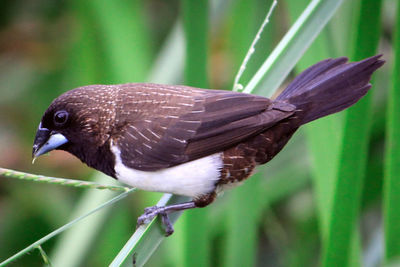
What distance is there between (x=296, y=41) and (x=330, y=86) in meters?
0.21

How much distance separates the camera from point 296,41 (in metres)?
1.92

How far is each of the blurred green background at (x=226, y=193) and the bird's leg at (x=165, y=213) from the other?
0.18m

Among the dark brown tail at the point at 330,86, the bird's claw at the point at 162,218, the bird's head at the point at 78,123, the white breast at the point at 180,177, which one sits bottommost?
the bird's claw at the point at 162,218

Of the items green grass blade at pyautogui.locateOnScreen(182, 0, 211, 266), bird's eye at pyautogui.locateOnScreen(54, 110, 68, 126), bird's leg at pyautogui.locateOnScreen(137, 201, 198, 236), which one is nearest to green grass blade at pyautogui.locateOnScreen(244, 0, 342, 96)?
green grass blade at pyautogui.locateOnScreen(182, 0, 211, 266)

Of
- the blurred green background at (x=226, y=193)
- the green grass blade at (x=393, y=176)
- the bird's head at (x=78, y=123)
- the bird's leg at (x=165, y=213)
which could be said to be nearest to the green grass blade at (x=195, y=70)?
the blurred green background at (x=226, y=193)

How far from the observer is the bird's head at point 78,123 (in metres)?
2.01

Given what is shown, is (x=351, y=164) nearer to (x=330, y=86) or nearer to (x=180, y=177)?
(x=330, y=86)

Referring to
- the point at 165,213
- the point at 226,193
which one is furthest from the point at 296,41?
the point at 226,193

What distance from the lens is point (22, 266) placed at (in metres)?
3.15

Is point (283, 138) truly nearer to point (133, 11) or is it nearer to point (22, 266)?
point (133, 11)

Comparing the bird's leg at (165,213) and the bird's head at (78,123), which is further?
the bird's head at (78,123)

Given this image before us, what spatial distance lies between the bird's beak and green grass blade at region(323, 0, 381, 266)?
93 cm

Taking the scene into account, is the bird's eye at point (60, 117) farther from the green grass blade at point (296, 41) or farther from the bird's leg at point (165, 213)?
the green grass blade at point (296, 41)

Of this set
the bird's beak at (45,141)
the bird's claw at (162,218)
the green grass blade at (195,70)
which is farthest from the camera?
the bird's beak at (45,141)
